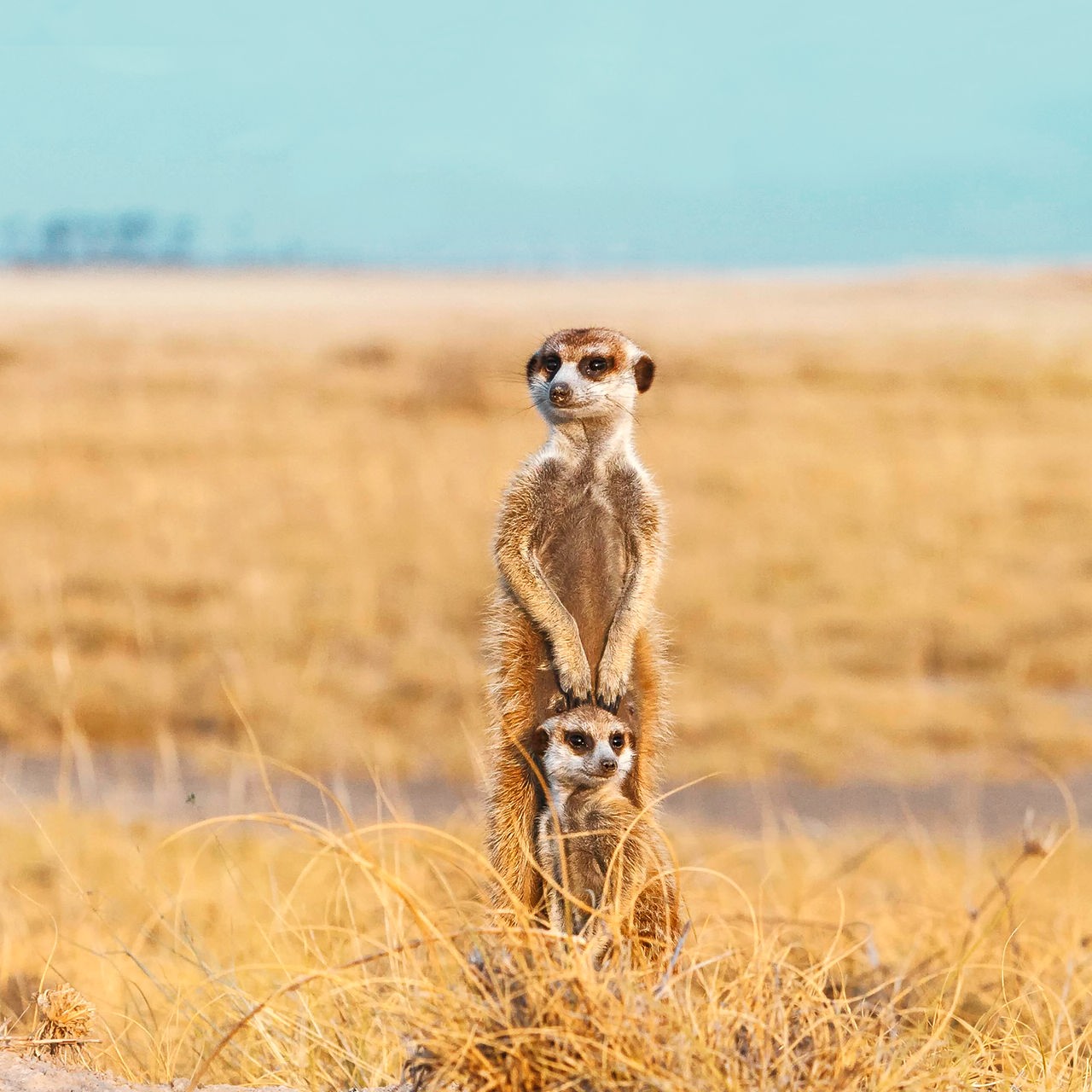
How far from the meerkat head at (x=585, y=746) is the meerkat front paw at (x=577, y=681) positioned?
0.04 meters

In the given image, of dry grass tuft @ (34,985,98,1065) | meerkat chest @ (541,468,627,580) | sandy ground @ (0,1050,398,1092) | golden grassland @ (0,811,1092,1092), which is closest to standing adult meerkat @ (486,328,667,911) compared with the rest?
meerkat chest @ (541,468,627,580)

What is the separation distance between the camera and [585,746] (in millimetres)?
2615

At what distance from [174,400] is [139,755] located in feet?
79.8

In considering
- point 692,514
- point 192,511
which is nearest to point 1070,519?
point 692,514

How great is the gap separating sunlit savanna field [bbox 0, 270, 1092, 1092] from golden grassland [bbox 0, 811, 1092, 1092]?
0.02m

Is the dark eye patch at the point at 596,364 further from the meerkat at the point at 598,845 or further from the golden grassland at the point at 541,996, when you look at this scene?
the golden grassland at the point at 541,996

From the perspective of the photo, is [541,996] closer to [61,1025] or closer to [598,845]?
[598,845]

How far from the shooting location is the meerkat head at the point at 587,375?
2697 mm

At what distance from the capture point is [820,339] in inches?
2486

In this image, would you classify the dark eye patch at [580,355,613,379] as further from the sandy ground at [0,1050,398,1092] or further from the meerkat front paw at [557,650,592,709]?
the sandy ground at [0,1050,398,1092]

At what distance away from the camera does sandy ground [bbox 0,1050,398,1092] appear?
2.82 metres

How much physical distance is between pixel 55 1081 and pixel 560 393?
64.2 inches

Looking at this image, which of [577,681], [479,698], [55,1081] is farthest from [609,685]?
[479,698]

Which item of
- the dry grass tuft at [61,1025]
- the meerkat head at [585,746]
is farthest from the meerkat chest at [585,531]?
the dry grass tuft at [61,1025]
